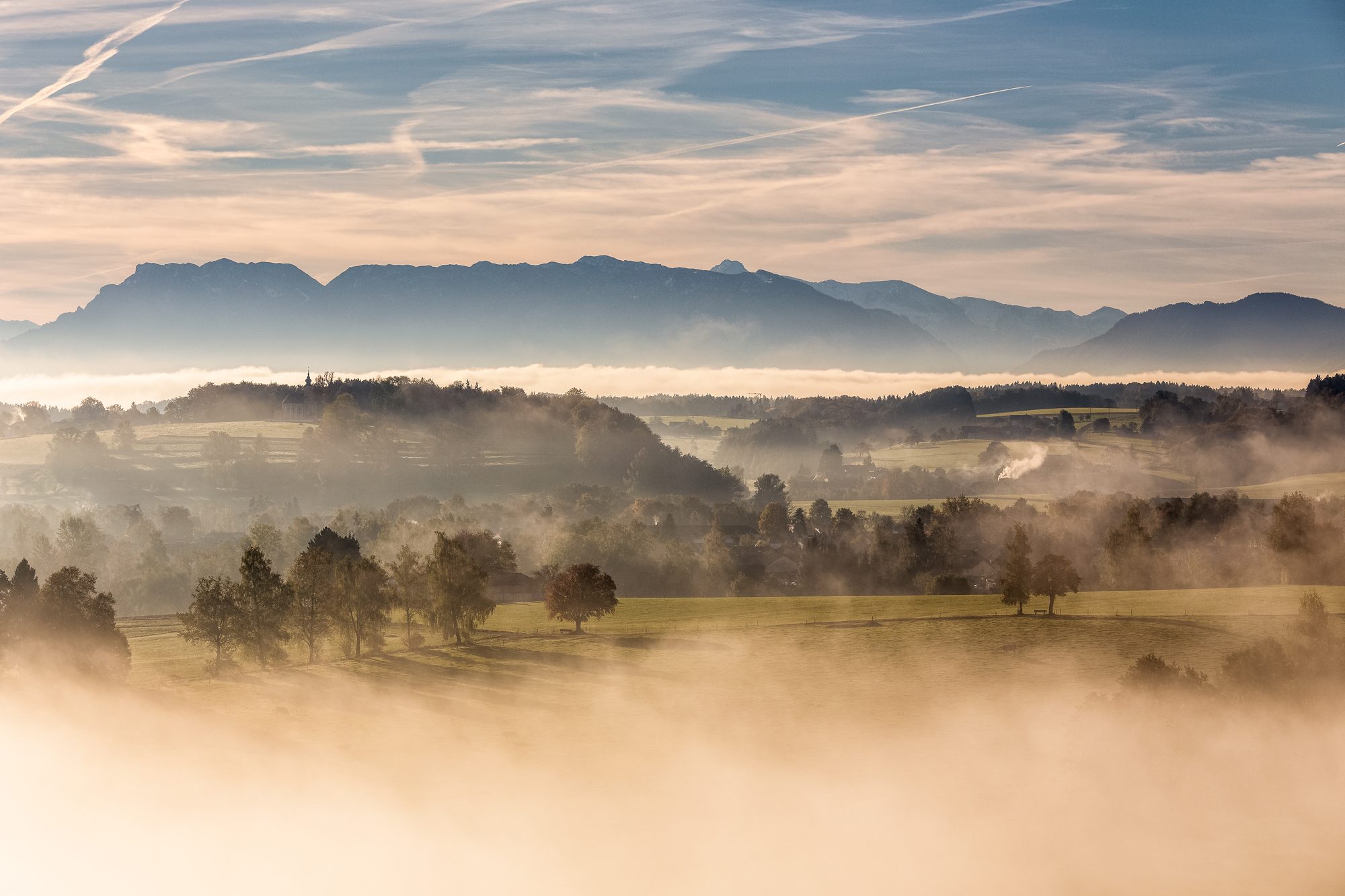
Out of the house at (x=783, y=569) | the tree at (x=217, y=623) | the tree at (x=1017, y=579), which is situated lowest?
the house at (x=783, y=569)

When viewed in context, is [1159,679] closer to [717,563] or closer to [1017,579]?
[1017,579]

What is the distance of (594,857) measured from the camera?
54.9m

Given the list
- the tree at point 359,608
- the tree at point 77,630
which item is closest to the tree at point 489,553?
the tree at point 359,608

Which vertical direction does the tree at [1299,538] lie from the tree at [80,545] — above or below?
above

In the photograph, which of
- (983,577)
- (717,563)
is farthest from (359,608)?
(983,577)

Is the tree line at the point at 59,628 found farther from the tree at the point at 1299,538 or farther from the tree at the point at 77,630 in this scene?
the tree at the point at 1299,538

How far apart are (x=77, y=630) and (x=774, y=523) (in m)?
126

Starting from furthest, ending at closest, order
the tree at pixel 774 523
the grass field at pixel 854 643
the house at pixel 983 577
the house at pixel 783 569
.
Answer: the tree at pixel 774 523 → the house at pixel 783 569 → the house at pixel 983 577 → the grass field at pixel 854 643

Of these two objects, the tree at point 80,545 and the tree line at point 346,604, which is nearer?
the tree line at point 346,604

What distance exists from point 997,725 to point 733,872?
23.5 metres

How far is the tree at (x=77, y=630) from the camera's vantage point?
249 feet

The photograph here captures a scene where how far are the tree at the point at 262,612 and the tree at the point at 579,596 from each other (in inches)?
880

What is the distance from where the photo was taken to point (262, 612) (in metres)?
88.1

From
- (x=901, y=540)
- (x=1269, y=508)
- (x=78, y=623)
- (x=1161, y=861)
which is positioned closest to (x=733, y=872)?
(x=1161, y=861)
